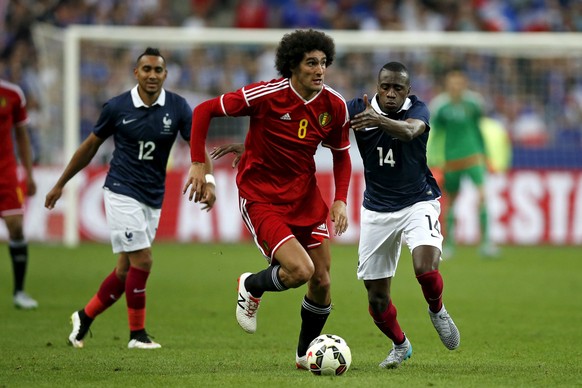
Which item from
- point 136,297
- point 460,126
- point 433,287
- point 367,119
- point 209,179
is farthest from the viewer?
point 460,126

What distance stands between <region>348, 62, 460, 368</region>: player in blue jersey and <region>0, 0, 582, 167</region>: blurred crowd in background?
44.0 feet

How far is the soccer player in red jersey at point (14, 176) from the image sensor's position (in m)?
12.4

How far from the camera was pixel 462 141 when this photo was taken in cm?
1830

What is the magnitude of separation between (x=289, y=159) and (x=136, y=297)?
218 centimetres

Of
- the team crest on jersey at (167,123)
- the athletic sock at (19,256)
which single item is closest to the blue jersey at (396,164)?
the team crest on jersey at (167,123)

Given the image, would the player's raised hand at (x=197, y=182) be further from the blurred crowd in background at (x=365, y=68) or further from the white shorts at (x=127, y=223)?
the blurred crowd in background at (x=365, y=68)

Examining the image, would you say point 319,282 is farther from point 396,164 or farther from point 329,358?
point 396,164

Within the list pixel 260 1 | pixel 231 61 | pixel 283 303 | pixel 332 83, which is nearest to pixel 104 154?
pixel 231 61

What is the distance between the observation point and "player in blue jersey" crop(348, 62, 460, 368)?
8.27 meters

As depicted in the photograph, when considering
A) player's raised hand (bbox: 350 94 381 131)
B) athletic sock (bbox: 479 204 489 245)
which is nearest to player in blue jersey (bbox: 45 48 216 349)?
player's raised hand (bbox: 350 94 381 131)

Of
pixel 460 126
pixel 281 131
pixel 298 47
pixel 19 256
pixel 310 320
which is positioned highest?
pixel 298 47

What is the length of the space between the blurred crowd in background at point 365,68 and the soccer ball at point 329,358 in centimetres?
1408

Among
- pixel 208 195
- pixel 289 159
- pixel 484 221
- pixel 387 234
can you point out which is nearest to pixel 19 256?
pixel 208 195

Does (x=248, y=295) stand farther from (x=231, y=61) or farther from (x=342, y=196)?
(x=231, y=61)
